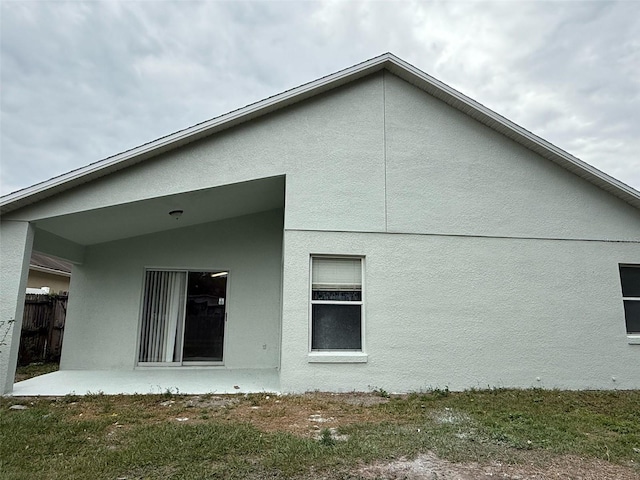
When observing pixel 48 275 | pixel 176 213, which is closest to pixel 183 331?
pixel 176 213

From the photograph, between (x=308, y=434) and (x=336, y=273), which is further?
(x=336, y=273)

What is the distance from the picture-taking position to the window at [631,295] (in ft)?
28.7

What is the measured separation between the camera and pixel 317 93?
8.42 meters

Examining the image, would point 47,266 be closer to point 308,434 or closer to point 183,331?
point 183,331

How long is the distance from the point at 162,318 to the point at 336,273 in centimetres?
465

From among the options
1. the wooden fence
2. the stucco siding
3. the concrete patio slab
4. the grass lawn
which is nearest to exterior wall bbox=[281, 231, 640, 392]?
the stucco siding

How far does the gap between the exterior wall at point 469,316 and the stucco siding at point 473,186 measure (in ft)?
1.20

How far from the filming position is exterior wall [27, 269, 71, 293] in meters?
15.2

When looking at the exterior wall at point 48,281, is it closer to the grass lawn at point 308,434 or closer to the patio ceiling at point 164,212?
the patio ceiling at point 164,212

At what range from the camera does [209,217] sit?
988 cm

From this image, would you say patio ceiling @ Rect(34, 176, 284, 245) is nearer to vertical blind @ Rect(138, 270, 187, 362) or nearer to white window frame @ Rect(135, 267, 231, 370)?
white window frame @ Rect(135, 267, 231, 370)

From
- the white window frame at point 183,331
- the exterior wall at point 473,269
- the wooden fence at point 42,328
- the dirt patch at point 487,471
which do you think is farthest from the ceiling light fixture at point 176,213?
the dirt patch at point 487,471

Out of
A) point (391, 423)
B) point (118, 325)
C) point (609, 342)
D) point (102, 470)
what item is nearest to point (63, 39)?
point (118, 325)

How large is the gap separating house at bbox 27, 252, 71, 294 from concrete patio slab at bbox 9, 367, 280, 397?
6.34 m
